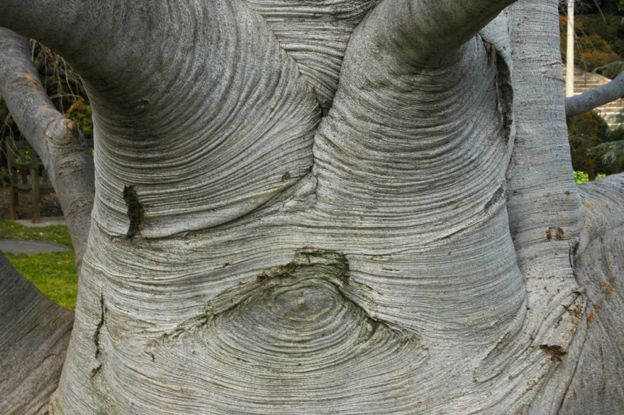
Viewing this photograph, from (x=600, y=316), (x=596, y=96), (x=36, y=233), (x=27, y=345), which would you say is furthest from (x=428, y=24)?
(x=36, y=233)

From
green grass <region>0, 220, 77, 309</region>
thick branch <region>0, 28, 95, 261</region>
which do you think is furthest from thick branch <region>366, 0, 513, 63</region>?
green grass <region>0, 220, 77, 309</region>

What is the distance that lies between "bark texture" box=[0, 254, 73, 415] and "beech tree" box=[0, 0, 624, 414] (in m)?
0.18

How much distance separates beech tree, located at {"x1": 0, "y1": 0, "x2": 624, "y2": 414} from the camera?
1438 millimetres

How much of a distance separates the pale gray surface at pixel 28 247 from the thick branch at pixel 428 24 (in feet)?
28.8

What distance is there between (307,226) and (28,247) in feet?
30.0

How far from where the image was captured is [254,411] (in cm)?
157

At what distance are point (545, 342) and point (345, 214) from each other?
0.59 meters

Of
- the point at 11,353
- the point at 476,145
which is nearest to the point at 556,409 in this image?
the point at 476,145

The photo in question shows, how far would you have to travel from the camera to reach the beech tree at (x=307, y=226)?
1.44 metres

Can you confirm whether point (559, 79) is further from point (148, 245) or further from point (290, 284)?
point (148, 245)

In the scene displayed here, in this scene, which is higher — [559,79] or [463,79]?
[559,79]

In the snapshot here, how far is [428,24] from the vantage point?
4.13 ft

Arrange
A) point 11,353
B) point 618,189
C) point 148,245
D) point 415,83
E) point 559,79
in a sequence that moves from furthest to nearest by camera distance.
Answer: point 618,189 → point 559,79 → point 11,353 → point 148,245 → point 415,83

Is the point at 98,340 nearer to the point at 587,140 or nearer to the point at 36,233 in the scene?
the point at 36,233
